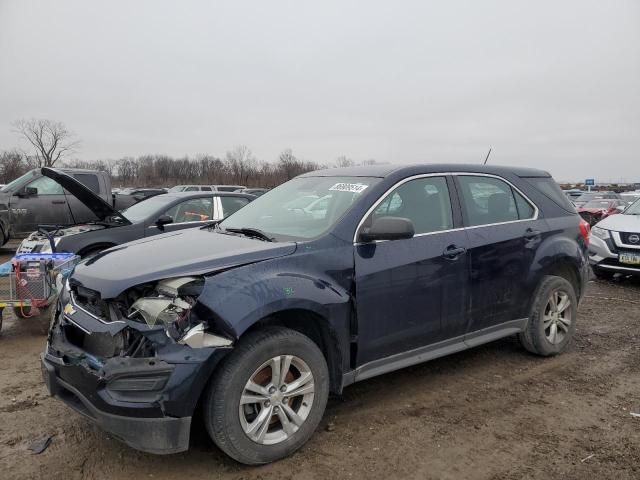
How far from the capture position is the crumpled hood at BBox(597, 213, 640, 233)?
27.2 feet

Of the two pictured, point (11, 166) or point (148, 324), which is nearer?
point (148, 324)

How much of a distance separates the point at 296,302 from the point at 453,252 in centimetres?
152

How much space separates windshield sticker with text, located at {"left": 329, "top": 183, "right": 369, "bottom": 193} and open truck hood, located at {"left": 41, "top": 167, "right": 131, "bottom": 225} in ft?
11.2

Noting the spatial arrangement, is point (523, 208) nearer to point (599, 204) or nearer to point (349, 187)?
point (349, 187)

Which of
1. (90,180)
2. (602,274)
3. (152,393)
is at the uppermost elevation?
(90,180)

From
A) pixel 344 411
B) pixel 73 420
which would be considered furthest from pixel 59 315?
pixel 344 411

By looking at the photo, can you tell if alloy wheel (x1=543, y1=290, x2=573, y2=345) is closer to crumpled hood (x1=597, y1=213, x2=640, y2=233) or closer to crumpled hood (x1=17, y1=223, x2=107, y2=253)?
crumpled hood (x1=597, y1=213, x2=640, y2=233)

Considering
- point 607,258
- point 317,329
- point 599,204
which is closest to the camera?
point 317,329

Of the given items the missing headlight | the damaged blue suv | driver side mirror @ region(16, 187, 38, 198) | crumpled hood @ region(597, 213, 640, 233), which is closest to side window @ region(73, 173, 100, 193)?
driver side mirror @ region(16, 187, 38, 198)

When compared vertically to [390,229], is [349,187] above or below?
above

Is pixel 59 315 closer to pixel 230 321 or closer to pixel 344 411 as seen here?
pixel 230 321

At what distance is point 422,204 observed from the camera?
4.04 meters

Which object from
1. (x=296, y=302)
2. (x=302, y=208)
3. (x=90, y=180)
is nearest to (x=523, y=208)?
(x=302, y=208)

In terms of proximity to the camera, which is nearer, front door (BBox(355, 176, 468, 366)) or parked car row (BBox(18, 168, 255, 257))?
front door (BBox(355, 176, 468, 366))
